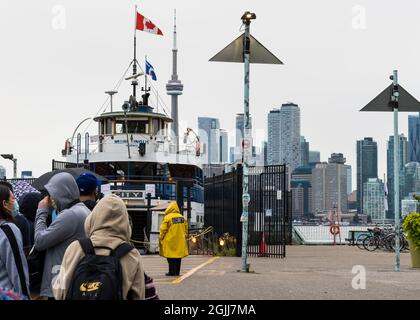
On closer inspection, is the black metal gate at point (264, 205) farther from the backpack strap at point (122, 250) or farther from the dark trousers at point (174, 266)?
the backpack strap at point (122, 250)

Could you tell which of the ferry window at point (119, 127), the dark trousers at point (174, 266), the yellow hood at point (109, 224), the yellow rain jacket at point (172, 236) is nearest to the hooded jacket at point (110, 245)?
the yellow hood at point (109, 224)

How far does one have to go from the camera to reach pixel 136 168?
38.6 metres

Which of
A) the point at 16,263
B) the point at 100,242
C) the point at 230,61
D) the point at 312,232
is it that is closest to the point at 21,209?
the point at 16,263

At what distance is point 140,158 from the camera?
3794 centimetres

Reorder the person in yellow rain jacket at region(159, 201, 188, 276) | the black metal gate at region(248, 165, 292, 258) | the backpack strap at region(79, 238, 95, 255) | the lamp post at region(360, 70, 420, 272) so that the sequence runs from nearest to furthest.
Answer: the backpack strap at region(79, 238, 95, 255)
the person in yellow rain jacket at region(159, 201, 188, 276)
the lamp post at region(360, 70, 420, 272)
the black metal gate at region(248, 165, 292, 258)

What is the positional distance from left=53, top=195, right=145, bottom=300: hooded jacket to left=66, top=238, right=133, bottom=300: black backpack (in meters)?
0.05

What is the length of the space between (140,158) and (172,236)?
854 inches

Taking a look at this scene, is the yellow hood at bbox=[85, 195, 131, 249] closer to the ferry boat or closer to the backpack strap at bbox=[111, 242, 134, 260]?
the backpack strap at bbox=[111, 242, 134, 260]

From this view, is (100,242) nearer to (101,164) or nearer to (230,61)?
(230,61)

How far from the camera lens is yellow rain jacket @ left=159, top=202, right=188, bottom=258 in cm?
1636

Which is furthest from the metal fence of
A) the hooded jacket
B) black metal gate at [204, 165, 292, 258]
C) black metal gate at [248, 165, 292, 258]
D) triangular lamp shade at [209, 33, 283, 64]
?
the hooded jacket

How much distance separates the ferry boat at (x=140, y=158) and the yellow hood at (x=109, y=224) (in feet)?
97.0

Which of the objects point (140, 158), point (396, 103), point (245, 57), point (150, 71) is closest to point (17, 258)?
point (245, 57)

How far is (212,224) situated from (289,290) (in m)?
19.6
